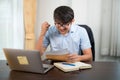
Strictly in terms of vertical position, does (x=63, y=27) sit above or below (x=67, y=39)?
above

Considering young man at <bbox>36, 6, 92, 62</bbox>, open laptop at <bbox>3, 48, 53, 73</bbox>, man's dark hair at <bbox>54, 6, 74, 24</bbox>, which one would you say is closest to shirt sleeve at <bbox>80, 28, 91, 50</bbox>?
young man at <bbox>36, 6, 92, 62</bbox>

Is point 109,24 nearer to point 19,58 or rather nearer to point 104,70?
point 104,70

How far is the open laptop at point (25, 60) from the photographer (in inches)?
59.8

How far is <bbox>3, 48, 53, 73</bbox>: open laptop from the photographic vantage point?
1.52 metres

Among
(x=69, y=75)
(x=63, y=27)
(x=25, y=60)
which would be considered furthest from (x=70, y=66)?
(x=63, y=27)

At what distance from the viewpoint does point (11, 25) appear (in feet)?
9.86

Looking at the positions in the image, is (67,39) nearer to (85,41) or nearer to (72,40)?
(72,40)

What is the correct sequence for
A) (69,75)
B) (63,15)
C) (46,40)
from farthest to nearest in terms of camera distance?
(46,40) → (63,15) → (69,75)

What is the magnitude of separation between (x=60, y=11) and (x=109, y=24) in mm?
1048

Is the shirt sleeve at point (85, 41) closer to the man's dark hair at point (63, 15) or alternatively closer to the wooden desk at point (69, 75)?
the man's dark hair at point (63, 15)

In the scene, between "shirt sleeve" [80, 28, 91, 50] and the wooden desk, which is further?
"shirt sleeve" [80, 28, 91, 50]

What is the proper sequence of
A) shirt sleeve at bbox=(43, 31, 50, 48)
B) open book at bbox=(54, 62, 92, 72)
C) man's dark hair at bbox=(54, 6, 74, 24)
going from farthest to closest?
shirt sleeve at bbox=(43, 31, 50, 48) → man's dark hair at bbox=(54, 6, 74, 24) → open book at bbox=(54, 62, 92, 72)

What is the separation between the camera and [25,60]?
156cm

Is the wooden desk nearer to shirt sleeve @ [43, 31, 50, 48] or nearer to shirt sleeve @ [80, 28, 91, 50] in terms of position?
shirt sleeve @ [80, 28, 91, 50]
